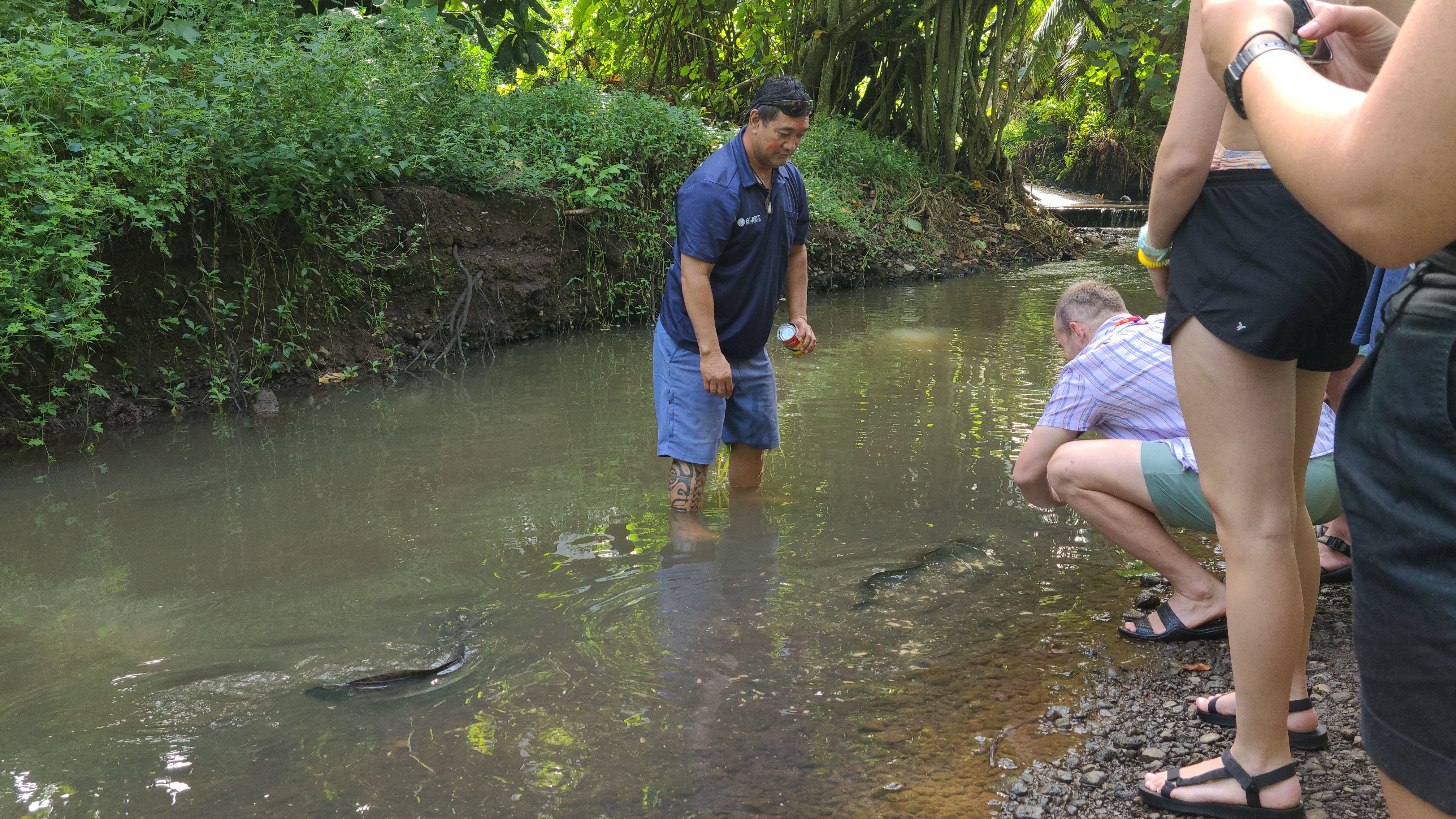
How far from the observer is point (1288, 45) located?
126cm

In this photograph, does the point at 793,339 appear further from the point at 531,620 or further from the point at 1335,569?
the point at 1335,569

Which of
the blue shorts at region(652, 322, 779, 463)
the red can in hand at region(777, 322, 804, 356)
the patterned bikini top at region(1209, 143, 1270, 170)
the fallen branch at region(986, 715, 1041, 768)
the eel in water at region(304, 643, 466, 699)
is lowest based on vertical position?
the eel in water at region(304, 643, 466, 699)

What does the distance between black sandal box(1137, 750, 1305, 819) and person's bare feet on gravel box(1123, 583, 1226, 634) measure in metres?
0.99

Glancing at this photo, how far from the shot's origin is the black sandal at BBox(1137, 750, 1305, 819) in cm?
221

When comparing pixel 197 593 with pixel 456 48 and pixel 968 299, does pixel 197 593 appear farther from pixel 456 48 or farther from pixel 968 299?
pixel 968 299

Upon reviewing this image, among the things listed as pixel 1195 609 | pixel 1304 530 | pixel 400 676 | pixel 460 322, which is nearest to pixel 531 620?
pixel 400 676

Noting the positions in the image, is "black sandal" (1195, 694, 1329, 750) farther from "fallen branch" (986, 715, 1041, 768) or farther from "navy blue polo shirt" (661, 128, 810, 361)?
"navy blue polo shirt" (661, 128, 810, 361)

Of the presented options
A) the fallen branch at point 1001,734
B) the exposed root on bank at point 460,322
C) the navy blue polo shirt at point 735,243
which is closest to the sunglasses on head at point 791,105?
the navy blue polo shirt at point 735,243

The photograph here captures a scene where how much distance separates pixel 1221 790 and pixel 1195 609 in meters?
1.10

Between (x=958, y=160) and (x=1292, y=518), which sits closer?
(x=1292, y=518)

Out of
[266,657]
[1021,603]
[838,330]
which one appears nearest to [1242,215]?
[1021,603]

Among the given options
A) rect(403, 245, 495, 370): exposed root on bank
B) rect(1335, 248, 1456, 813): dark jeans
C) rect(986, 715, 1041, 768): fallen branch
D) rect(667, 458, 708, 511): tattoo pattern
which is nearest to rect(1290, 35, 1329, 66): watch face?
rect(1335, 248, 1456, 813): dark jeans

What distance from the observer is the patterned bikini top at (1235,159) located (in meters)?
2.14

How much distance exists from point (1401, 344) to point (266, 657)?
3.31 metres
